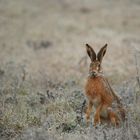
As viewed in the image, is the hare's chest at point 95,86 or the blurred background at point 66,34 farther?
the blurred background at point 66,34

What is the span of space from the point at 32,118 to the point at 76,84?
133 inches

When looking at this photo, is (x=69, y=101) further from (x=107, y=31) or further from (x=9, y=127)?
(x=107, y=31)

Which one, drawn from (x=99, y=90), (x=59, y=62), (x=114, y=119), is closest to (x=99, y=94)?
(x=99, y=90)

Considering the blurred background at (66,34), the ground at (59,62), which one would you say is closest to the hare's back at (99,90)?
the ground at (59,62)

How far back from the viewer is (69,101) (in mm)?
9750

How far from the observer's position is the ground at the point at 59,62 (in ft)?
27.7

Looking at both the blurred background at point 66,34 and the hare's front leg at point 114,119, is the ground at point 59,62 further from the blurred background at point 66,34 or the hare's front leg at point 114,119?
the hare's front leg at point 114,119

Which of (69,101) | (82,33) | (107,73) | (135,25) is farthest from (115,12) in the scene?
(69,101)

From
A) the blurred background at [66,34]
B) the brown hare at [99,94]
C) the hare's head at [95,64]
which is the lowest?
the brown hare at [99,94]

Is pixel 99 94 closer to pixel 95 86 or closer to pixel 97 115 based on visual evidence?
pixel 95 86

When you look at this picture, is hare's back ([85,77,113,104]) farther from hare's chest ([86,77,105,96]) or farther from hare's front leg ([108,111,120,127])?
hare's front leg ([108,111,120,127])

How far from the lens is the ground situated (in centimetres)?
843

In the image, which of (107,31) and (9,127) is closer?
(9,127)

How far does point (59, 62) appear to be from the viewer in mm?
14938
